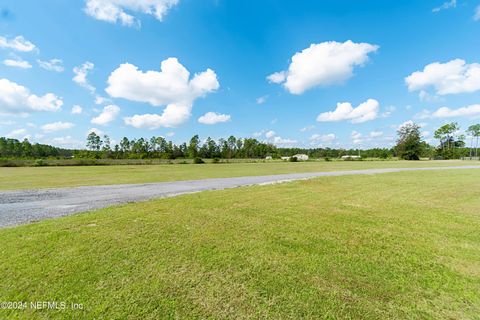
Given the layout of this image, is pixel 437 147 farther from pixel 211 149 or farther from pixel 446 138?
pixel 211 149

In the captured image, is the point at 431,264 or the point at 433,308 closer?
the point at 433,308

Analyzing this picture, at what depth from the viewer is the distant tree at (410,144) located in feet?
219

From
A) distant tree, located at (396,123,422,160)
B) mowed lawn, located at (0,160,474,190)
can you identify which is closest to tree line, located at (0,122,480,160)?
distant tree, located at (396,123,422,160)

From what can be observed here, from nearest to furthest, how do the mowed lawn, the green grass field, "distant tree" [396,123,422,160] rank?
1. the green grass field
2. the mowed lawn
3. "distant tree" [396,123,422,160]

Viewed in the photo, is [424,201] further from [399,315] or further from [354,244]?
[399,315]

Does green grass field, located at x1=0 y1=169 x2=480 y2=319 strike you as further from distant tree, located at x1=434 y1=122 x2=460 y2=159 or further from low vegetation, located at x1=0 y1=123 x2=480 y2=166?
distant tree, located at x1=434 y1=122 x2=460 y2=159

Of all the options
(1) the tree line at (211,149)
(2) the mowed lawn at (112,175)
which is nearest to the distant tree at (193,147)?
(1) the tree line at (211,149)

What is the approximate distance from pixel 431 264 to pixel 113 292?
4972 millimetres

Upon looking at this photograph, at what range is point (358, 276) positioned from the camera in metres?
2.97

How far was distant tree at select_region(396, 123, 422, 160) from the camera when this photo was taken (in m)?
66.8

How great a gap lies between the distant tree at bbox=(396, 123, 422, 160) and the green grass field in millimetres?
79712

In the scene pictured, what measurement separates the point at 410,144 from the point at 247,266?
86.8 m

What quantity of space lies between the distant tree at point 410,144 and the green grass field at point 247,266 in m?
79.7

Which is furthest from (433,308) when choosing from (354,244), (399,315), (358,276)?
(354,244)
